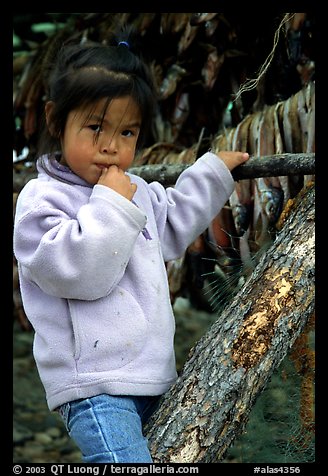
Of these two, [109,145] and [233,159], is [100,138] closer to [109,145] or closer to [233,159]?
[109,145]

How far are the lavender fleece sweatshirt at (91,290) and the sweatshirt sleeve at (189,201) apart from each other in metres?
0.13

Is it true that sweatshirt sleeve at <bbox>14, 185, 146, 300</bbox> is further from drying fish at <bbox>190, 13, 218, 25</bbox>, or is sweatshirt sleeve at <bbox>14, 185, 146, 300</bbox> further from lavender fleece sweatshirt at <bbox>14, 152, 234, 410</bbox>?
drying fish at <bbox>190, 13, 218, 25</bbox>

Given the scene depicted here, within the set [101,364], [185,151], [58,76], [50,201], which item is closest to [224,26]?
[185,151]

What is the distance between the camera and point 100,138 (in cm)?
178

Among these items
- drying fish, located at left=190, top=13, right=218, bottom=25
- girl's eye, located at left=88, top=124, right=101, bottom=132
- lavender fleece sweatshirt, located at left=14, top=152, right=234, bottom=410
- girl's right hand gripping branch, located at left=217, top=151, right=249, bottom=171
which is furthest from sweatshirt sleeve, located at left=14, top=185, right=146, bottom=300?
drying fish, located at left=190, top=13, right=218, bottom=25

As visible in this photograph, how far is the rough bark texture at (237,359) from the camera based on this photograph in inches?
66.9

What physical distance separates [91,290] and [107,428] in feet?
1.02

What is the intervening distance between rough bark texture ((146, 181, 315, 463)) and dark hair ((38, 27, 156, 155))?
0.50m

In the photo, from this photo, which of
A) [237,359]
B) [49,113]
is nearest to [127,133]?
[49,113]

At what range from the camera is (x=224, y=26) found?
2.73m

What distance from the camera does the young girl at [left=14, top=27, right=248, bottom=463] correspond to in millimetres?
1689

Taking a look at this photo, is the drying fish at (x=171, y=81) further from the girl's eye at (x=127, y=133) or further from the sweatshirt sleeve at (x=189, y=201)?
the girl's eye at (x=127, y=133)

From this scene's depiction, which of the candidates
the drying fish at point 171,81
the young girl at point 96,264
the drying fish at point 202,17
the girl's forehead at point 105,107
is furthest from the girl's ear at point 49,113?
the drying fish at point 171,81

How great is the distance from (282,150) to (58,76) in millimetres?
816
